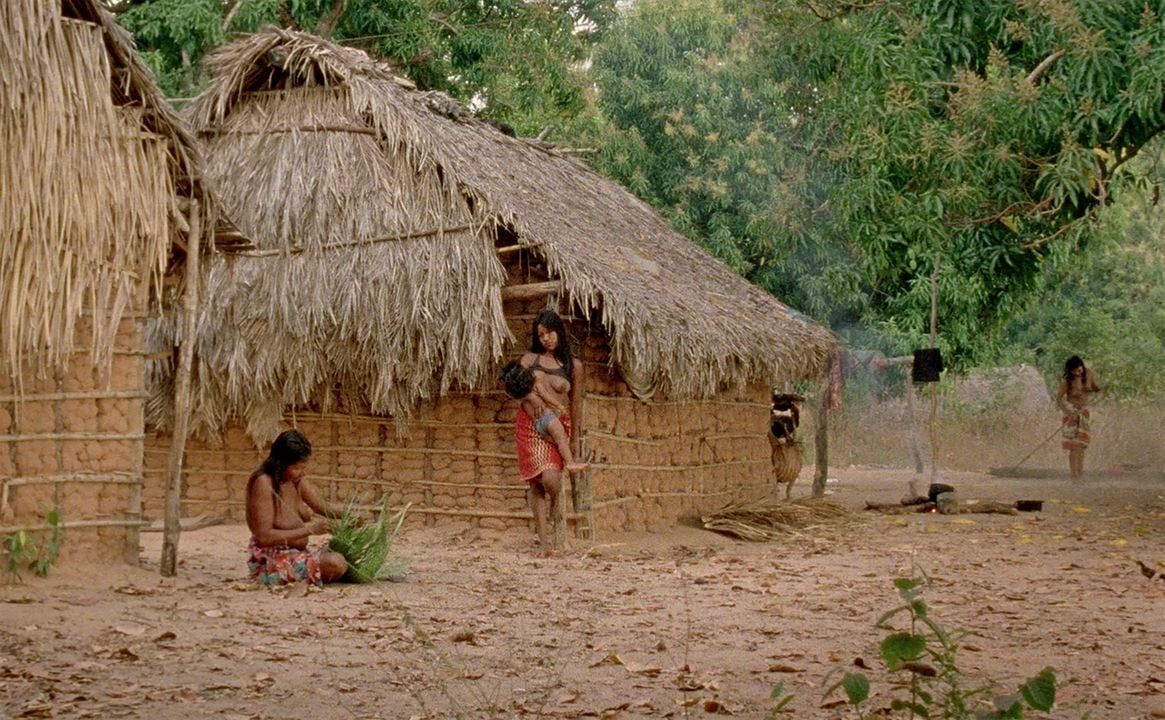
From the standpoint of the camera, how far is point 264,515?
7.79m

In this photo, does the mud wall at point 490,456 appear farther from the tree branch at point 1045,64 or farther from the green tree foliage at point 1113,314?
the green tree foliage at point 1113,314

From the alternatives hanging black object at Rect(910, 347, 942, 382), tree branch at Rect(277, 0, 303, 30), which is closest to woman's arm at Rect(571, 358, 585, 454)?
hanging black object at Rect(910, 347, 942, 382)

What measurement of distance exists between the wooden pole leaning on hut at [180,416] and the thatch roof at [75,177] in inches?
7.7

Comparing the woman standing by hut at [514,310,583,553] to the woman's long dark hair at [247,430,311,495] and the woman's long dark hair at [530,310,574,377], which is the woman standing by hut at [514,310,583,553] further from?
the woman's long dark hair at [247,430,311,495]

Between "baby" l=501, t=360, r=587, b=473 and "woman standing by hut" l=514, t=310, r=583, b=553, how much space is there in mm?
41

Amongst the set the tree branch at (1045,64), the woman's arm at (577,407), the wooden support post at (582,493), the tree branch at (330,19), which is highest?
the tree branch at (330,19)

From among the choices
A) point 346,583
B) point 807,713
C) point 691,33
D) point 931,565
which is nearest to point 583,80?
point 691,33

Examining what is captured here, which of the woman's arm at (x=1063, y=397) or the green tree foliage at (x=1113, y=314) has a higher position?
the green tree foliage at (x=1113, y=314)

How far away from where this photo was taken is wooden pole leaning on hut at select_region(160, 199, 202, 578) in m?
8.34

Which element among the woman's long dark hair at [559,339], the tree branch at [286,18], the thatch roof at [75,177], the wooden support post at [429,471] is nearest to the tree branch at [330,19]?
the tree branch at [286,18]

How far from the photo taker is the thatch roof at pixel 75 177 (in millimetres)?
7293

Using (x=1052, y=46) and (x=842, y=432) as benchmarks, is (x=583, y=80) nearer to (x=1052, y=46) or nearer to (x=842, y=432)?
(x=842, y=432)

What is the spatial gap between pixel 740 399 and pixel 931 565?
454cm

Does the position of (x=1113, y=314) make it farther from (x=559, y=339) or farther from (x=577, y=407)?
(x=559, y=339)
